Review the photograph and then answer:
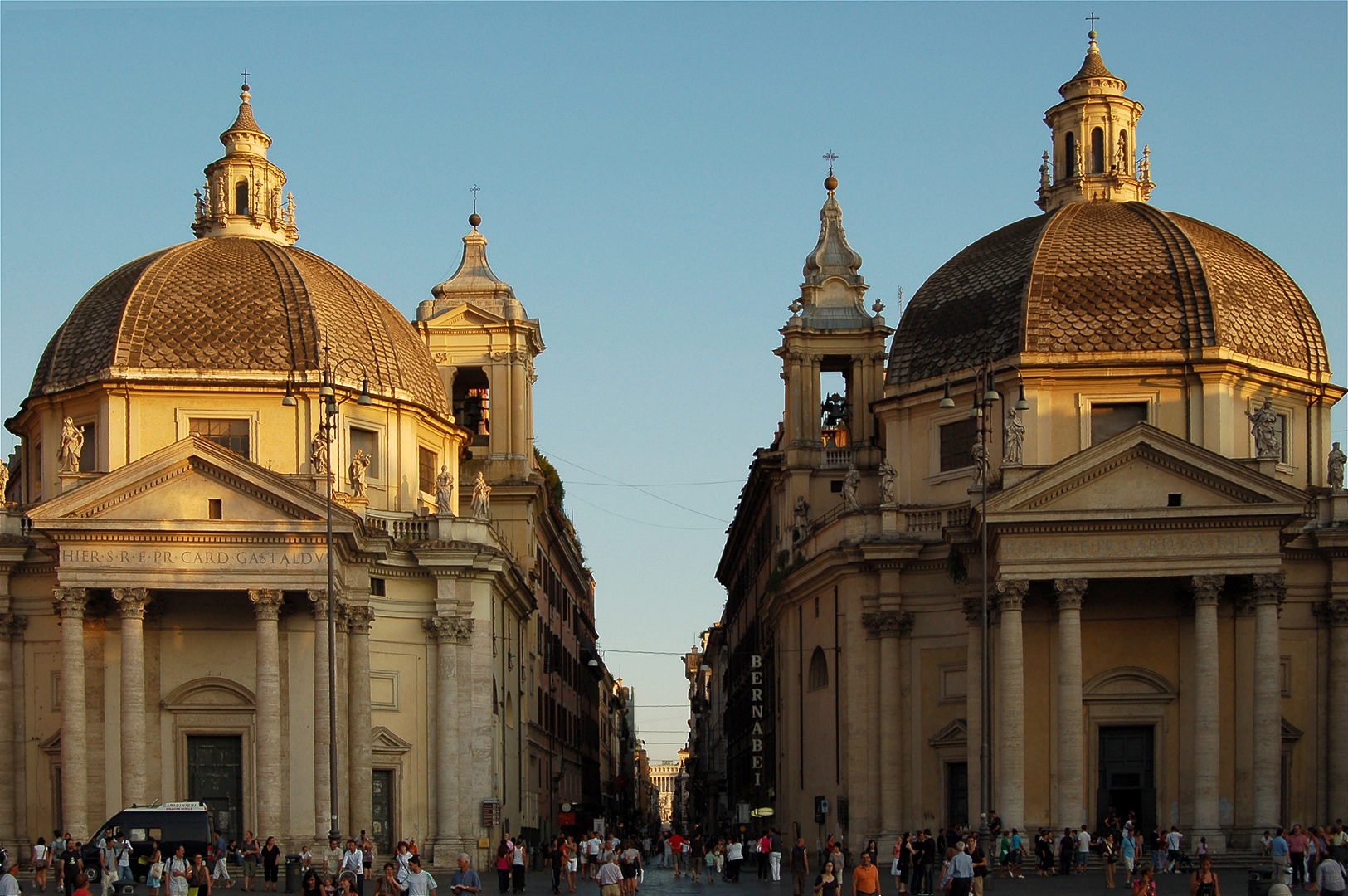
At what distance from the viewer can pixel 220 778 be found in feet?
198

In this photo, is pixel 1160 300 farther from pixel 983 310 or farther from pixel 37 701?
pixel 37 701

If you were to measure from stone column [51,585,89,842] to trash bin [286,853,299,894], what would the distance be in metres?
8.67

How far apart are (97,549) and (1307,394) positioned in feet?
120

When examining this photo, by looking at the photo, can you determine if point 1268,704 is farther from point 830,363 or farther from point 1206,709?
point 830,363

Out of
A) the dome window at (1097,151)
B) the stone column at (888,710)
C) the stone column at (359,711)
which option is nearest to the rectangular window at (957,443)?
the stone column at (888,710)

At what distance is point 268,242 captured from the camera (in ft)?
227

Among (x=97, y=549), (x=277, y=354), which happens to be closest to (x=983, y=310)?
(x=277, y=354)

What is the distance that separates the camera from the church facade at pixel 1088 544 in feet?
187

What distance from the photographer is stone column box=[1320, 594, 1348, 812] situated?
60.2 metres

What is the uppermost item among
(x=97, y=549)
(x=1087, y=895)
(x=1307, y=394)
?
(x=1307, y=394)

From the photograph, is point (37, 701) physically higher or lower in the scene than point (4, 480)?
lower

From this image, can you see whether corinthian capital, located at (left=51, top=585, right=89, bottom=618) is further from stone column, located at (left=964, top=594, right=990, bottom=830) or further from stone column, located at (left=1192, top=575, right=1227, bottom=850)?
stone column, located at (left=1192, top=575, right=1227, bottom=850)

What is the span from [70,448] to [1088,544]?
2905cm

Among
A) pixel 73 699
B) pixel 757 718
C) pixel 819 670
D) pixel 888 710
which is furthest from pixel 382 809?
pixel 757 718
